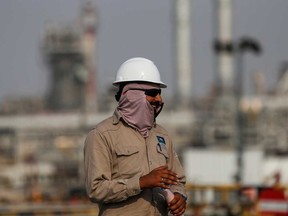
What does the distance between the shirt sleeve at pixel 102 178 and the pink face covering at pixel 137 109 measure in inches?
6.1

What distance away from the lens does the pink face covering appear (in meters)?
4.50

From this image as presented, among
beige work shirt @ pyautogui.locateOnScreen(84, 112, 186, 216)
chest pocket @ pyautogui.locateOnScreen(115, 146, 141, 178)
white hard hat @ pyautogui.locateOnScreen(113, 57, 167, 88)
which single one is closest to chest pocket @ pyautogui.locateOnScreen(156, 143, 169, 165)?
beige work shirt @ pyautogui.locateOnScreen(84, 112, 186, 216)

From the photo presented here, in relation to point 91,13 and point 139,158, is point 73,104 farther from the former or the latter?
point 139,158

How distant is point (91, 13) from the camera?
136750mm

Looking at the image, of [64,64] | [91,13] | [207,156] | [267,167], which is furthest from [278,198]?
[91,13]

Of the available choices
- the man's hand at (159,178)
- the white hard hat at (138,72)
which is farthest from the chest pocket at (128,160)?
the white hard hat at (138,72)

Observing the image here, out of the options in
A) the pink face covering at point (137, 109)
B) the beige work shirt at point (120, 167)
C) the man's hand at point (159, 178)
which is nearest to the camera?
the man's hand at point (159, 178)

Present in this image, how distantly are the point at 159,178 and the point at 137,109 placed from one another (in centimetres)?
36

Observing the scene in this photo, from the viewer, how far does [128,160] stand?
14.6 feet

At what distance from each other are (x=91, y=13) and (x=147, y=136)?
13294cm

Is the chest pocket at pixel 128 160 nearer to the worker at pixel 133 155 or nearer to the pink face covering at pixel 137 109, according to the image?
the worker at pixel 133 155

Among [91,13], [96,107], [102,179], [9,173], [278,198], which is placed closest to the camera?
[102,179]

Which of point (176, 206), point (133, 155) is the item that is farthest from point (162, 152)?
point (176, 206)

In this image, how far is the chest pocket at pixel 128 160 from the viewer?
4457 millimetres
